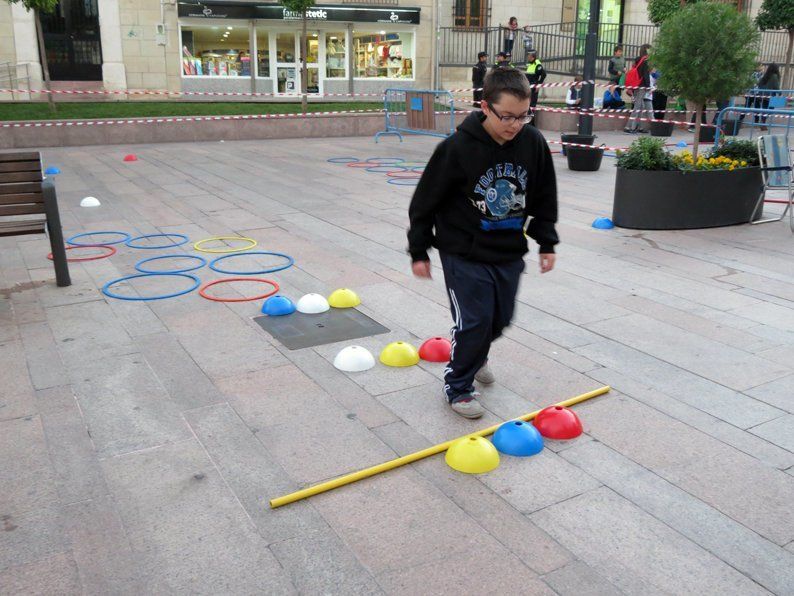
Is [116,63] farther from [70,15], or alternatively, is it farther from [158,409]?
[158,409]

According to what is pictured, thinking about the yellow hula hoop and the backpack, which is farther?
the backpack

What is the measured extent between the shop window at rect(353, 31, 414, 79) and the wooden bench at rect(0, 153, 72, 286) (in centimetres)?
2478

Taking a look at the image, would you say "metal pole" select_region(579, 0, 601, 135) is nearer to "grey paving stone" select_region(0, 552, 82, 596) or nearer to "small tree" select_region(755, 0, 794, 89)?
"small tree" select_region(755, 0, 794, 89)

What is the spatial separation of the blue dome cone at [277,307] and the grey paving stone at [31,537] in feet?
8.59

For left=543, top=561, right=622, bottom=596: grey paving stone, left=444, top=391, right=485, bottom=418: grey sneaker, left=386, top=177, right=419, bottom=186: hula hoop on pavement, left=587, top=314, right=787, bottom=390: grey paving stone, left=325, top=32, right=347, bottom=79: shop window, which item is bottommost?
left=543, top=561, right=622, bottom=596: grey paving stone

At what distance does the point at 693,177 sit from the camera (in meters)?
8.45

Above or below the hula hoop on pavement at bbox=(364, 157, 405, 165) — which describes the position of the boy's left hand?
above

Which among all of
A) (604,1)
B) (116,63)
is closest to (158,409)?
(116,63)

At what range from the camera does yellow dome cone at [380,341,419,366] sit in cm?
471

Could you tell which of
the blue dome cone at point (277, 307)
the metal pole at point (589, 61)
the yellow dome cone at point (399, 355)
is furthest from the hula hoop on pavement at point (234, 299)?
the metal pole at point (589, 61)

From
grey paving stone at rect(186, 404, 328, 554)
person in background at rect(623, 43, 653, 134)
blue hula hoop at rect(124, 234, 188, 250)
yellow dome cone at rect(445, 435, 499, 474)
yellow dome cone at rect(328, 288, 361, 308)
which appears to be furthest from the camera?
person in background at rect(623, 43, 653, 134)

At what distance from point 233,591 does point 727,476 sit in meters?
2.25

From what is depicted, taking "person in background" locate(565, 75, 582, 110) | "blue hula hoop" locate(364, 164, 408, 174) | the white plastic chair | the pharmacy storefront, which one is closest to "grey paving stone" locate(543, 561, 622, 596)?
the white plastic chair

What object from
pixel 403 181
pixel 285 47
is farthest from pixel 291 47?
pixel 403 181
